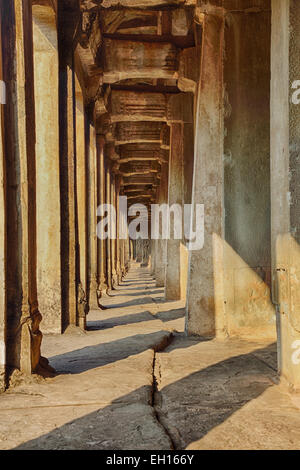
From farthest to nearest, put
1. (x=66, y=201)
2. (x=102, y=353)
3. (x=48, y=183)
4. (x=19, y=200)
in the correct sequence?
(x=66, y=201), (x=48, y=183), (x=102, y=353), (x=19, y=200)

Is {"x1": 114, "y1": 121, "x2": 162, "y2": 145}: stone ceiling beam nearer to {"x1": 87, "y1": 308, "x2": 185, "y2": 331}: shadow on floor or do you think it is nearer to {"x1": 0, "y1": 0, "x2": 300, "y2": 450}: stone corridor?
{"x1": 0, "y1": 0, "x2": 300, "y2": 450}: stone corridor

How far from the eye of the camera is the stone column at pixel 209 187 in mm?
6766

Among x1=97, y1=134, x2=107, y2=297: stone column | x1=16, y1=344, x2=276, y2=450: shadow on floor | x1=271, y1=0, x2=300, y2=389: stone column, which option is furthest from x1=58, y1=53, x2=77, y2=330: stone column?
x1=97, y1=134, x2=107, y2=297: stone column

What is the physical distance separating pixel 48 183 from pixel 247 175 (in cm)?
292

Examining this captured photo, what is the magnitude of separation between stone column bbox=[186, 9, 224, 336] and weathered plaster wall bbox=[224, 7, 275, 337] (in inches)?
5.9

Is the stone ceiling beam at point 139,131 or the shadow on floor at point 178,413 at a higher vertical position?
the stone ceiling beam at point 139,131

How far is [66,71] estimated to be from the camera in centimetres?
745

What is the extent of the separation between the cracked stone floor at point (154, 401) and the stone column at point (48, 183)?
109cm

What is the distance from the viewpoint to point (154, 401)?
373 cm

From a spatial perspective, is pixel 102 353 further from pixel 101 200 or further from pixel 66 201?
pixel 101 200

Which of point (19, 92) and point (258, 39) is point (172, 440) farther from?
point (258, 39)

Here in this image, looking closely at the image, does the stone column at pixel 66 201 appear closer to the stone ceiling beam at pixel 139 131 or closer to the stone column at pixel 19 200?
the stone column at pixel 19 200

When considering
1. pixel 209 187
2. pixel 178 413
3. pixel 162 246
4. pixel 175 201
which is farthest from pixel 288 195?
pixel 162 246

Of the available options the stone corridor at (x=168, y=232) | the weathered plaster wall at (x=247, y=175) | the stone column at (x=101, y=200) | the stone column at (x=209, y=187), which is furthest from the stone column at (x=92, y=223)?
the weathered plaster wall at (x=247, y=175)
